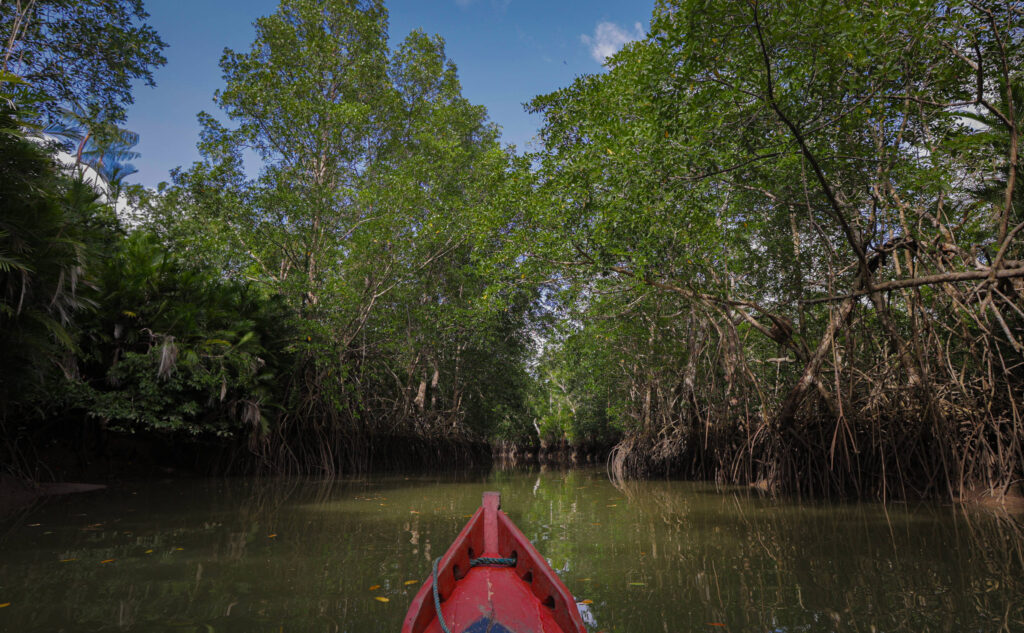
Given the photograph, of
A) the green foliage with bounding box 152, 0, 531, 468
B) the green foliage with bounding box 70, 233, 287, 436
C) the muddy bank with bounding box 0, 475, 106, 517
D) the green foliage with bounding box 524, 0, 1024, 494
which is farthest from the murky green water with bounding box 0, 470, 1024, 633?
the green foliage with bounding box 152, 0, 531, 468

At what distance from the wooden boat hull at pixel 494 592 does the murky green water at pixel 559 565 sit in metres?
0.43

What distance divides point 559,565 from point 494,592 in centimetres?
161

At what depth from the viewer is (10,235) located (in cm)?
469

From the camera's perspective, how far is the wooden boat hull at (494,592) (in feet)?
5.88

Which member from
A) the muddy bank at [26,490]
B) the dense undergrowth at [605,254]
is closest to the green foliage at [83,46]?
the dense undergrowth at [605,254]

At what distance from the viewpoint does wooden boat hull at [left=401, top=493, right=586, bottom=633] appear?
5.88ft

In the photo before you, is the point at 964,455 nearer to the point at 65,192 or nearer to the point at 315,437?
the point at 315,437

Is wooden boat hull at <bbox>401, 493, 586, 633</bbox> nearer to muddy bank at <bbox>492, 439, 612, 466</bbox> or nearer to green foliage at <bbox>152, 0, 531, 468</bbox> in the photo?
green foliage at <bbox>152, 0, 531, 468</bbox>

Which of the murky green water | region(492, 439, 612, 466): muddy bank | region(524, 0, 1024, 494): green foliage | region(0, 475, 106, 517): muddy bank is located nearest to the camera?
the murky green water

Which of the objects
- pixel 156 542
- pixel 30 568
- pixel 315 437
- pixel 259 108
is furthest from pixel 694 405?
pixel 259 108

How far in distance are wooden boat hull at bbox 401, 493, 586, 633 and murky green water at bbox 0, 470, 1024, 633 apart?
1.43ft

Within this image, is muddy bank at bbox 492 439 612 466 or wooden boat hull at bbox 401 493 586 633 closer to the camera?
wooden boat hull at bbox 401 493 586 633

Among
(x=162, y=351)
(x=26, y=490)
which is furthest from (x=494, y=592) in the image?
(x=26, y=490)

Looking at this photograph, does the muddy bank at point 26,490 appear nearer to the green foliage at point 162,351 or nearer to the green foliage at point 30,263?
the green foliage at point 162,351
